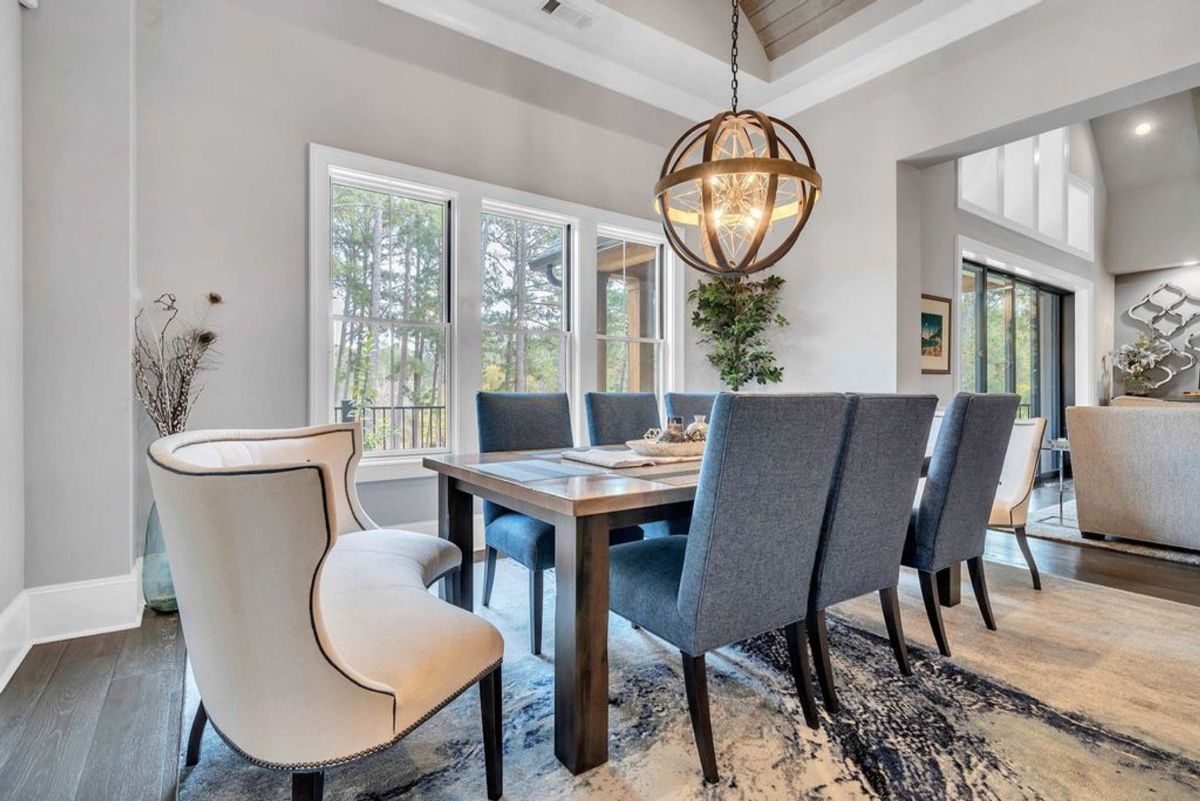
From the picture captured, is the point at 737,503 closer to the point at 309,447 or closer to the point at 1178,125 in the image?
the point at 309,447

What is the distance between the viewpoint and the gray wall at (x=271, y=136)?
9.25 ft

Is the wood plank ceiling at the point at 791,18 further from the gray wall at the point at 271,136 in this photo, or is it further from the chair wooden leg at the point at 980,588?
the chair wooden leg at the point at 980,588

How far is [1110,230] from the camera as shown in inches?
300

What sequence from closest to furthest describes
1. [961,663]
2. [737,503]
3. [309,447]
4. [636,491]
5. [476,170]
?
[737,503] → [636,491] → [309,447] → [961,663] → [476,170]

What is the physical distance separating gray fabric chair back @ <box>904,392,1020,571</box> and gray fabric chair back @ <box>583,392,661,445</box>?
142 centimetres

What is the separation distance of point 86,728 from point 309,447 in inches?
40.2

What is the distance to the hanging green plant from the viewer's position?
4621 millimetres

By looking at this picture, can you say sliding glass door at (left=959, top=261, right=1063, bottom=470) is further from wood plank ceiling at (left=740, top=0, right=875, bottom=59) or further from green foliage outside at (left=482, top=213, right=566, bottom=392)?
green foliage outside at (left=482, top=213, right=566, bottom=392)

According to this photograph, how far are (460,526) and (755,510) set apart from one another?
1215mm

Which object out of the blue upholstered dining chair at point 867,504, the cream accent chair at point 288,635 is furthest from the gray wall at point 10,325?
the blue upholstered dining chair at point 867,504

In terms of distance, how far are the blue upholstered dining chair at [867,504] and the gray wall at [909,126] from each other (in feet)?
8.11

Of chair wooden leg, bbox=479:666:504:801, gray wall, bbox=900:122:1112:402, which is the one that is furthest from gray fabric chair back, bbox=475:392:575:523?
gray wall, bbox=900:122:1112:402

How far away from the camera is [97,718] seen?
1790mm

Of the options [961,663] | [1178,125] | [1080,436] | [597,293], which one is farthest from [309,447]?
[1178,125]
